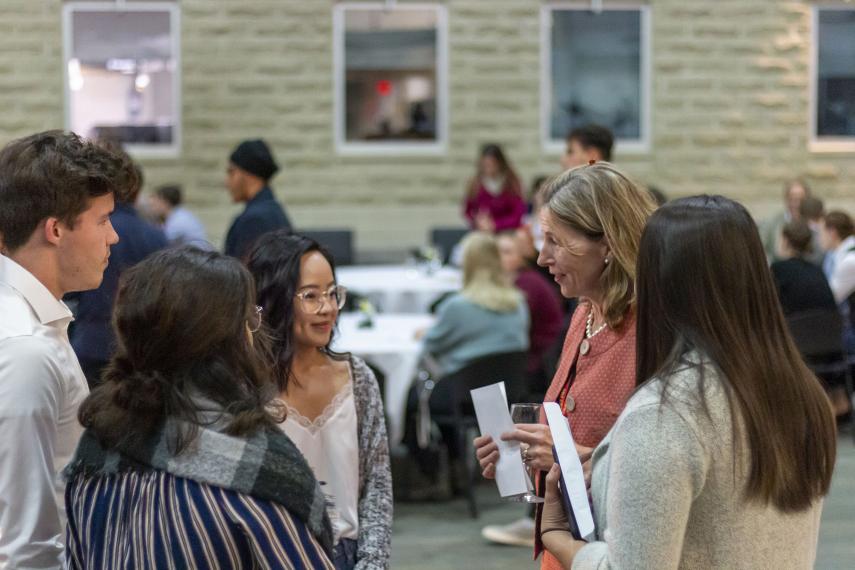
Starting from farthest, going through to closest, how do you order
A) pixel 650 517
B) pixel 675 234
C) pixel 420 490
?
pixel 420 490
pixel 675 234
pixel 650 517

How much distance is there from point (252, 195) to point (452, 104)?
5475mm

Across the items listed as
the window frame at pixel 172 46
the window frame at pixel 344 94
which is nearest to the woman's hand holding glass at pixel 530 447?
the window frame at pixel 344 94

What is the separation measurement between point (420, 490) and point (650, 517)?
196 inches

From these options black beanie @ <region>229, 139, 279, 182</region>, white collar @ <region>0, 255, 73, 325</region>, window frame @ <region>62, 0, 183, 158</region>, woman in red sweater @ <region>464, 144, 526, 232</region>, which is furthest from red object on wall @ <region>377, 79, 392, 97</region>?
white collar @ <region>0, 255, 73, 325</region>

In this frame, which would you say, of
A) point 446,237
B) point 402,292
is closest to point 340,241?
point 446,237

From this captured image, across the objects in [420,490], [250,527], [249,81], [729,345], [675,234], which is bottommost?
[420,490]

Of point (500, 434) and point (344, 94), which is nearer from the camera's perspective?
point (500, 434)

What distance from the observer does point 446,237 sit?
442 inches

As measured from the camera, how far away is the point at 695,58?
38.8ft

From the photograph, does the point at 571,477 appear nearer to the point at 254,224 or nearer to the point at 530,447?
the point at 530,447

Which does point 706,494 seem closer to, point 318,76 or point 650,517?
point 650,517

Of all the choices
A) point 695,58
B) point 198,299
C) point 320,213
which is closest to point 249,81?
point 320,213

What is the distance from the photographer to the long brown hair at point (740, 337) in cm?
173

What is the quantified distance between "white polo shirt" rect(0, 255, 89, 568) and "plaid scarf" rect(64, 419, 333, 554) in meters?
0.23
